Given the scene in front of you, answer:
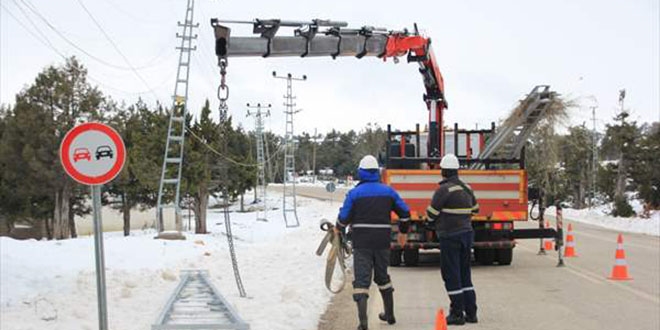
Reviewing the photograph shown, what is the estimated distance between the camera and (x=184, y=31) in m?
28.5

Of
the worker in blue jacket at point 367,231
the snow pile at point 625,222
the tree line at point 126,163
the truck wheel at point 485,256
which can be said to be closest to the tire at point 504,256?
the truck wheel at point 485,256

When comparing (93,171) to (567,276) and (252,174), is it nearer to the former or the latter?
(567,276)

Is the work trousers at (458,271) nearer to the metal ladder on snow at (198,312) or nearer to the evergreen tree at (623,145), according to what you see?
the metal ladder on snow at (198,312)

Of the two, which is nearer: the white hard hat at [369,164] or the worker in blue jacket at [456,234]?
the white hard hat at [369,164]

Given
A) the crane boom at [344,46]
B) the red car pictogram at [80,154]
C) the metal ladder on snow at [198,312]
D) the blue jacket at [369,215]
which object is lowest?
the metal ladder on snow at [198,312]

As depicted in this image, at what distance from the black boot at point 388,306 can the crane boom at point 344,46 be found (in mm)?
4419

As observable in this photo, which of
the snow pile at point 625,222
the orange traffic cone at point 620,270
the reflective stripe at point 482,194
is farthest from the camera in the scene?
the snow pile at point 625,222

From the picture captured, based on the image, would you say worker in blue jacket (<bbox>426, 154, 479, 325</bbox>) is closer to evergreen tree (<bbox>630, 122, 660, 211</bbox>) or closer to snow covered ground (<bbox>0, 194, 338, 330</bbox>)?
snow covered ground (<bbox>0, 194, 338, 330</bbox>)

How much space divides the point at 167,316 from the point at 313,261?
8.87 meters

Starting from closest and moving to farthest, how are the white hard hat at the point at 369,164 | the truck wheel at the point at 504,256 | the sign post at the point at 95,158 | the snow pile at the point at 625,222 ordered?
the sign post at the point at 95,158
the white hard hat at the point at 369,164
the truck wheel at the point at 504,256
the snow pile at the point at 625,222

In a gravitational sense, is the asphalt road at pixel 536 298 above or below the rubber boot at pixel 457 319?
below

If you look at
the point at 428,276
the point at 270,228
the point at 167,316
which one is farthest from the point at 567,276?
the point at 270,228

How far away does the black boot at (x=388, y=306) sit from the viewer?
29.0 ft

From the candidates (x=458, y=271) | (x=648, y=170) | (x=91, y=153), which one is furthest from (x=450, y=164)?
(x=648, y=170)
